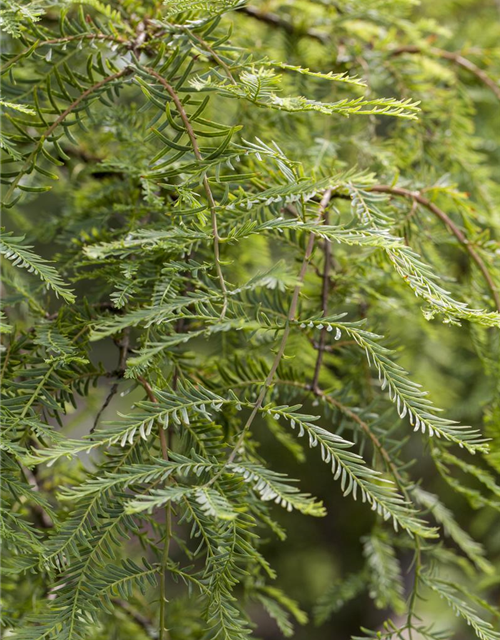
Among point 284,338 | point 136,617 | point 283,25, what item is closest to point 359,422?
point 284,338

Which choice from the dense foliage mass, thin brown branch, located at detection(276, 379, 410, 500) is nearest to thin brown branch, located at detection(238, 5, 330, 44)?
the dense foliage mass

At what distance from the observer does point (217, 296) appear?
336mm

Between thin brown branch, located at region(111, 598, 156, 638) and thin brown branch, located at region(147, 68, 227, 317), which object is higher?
thin brown branch, located at region(147, 68, 227, 317)

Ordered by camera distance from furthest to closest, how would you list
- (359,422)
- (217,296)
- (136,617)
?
1. (136,617)
2. (359,422)
3. (217,296)

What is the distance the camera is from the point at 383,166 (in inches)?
22.3

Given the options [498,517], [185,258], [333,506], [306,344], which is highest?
[185,258]

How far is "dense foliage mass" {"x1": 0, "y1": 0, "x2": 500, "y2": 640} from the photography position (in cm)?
33

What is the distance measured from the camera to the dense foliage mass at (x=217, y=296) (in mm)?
327

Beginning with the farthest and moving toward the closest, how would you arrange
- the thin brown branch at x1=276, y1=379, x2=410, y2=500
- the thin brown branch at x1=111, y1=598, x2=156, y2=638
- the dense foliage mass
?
the thin brown branch at x1=111, y1=598, x2=156, y2=638
the thin brown branch at x1=276, y1=379, x2=410, y2=500
the dense foliage mass

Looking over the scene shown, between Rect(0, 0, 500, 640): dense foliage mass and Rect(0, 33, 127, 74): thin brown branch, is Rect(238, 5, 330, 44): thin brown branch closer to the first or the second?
Rect(0, 0, 500, 640): dense foliage mass

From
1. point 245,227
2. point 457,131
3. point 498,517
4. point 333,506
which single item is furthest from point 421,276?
point 333,506

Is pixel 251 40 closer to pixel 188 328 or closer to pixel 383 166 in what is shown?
pixel 383 166

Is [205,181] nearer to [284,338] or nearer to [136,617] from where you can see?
[284,338]

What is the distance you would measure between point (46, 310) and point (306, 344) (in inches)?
9.7
